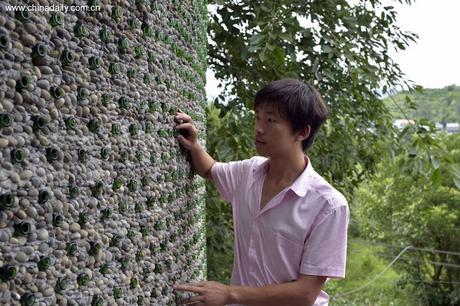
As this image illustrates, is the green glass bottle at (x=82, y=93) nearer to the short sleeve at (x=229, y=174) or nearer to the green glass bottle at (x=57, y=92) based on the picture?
the green glass bottle at (x=57, y=92)

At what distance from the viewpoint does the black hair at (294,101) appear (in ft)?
7.13

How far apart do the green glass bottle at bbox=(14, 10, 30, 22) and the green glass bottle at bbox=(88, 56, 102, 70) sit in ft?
0.90

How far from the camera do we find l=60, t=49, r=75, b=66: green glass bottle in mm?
1538

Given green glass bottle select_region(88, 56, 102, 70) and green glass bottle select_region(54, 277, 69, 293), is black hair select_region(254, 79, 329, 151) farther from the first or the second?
green glass bottle select_region(54, 277, 69, 293)

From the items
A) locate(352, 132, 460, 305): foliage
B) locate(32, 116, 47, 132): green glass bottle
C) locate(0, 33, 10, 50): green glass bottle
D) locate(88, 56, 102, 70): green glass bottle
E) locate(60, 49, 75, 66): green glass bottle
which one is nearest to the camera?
locate(0, 33, 10, 50): green glass bottle

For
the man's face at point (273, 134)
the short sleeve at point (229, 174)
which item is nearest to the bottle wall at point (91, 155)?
the short sleeve at point (229, 174)

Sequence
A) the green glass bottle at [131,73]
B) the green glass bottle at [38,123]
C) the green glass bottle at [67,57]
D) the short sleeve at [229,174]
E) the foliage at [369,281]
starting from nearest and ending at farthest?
1. the green glass bottle at [38,123]
2. the green glass bottle at [67,57]
3. the green glass bottle at [131,73]
4. the short sleeve at [229,174]
5. the foliage at [369,281]

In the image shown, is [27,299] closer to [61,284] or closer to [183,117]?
[61,284]

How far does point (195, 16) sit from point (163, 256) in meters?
1.09

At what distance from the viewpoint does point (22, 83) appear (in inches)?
54.9

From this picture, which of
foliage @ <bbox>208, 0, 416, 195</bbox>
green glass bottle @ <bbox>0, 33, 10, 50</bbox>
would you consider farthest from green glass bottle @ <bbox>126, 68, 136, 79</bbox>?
foliage @ <bbox>208, 0, 416, 195</bbox>

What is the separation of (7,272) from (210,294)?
94cm

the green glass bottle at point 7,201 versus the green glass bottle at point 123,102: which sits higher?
the green glass bottle at point 123,102

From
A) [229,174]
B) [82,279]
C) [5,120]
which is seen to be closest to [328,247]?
[229,174]
